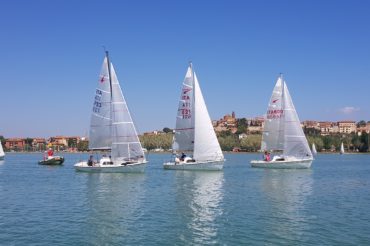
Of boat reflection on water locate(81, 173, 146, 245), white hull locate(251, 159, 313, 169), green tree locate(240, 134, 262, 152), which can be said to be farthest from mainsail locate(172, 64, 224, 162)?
green tree locate(240, 134, 262, 152)

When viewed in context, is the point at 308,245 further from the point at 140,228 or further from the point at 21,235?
the point at 21,235

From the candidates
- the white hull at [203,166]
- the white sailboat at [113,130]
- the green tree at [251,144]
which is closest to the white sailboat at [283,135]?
the white hull at [203,166]

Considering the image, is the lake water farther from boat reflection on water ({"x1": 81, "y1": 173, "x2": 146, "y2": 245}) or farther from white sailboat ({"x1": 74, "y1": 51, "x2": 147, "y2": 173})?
white sailboat ({"x1": 74, "y1": 51, "x2": 147, "y2": 173})

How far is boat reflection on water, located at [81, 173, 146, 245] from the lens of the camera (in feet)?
63.7

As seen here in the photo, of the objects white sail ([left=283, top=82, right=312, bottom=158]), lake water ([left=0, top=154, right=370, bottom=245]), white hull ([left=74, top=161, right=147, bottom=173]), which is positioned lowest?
lake water ([left=0, top=154, right=370, bottom=245])

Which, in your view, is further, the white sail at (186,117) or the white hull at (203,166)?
the white sail at (186,117)

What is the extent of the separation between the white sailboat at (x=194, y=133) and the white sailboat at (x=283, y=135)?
10.4 m

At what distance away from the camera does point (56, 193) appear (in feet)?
112

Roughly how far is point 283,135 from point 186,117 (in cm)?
1392

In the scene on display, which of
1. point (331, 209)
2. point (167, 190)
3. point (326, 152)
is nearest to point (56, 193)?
point (167, 190)

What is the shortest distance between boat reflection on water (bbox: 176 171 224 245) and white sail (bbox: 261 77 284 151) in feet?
57.3

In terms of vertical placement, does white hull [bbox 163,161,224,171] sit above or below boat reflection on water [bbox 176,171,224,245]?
above

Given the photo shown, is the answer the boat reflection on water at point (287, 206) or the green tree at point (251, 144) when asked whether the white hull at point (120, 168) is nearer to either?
the boat reflection on water at point (287, 206)

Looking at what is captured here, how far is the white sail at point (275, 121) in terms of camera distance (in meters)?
59.3
